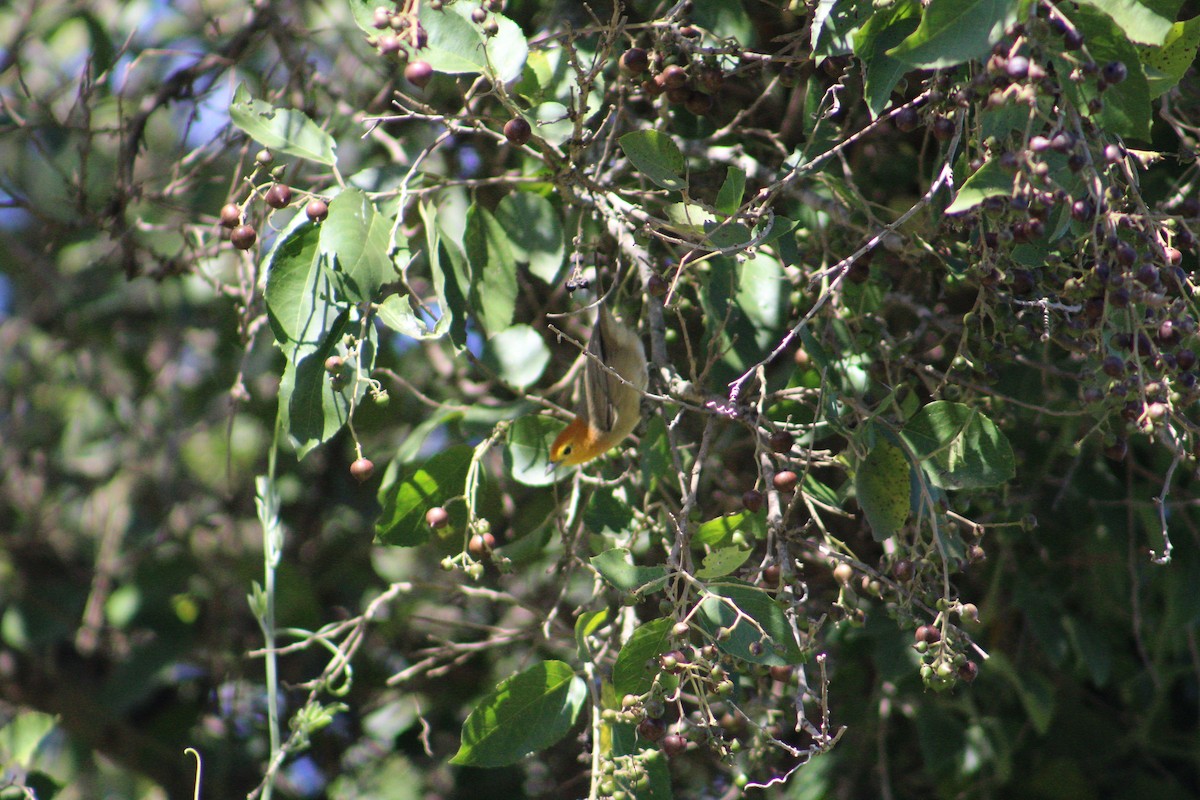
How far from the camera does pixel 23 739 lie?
2.81 m

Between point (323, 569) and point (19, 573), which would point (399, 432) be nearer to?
point (323, 569)

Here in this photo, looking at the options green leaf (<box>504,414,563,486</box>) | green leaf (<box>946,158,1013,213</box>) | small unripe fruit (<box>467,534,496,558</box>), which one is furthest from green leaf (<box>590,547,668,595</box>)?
green leaf (<box>946,158,1013,213</box>)

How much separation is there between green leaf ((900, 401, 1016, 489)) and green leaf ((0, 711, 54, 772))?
2.27m

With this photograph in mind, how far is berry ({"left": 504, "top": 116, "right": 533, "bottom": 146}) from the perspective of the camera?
5.48 feet

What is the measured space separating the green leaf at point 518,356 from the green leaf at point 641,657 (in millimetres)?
636

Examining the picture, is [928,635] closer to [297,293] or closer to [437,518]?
[437,518]

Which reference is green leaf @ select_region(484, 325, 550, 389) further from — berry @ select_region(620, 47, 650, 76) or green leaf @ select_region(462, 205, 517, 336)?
berry @ select_region(620, 47, 650, 76)

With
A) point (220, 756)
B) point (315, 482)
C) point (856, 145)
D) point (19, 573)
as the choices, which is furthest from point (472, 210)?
point (19, 573)

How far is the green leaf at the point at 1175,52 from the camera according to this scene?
1462 mm

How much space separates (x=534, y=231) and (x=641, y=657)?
81 centimetres

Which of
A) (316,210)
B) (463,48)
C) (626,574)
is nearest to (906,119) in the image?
(463,48)

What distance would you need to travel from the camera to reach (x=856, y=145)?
2.35 metres

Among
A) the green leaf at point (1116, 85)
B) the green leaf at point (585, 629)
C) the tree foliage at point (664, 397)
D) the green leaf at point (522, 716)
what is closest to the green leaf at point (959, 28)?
the tree foliage at point (664, 397)

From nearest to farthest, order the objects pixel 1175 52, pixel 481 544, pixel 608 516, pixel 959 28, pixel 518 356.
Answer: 1. pixel 959 28
2. pixel 1175 52
3. pixel 481 544
4. pixel 608 516
5. pixel 518 356
